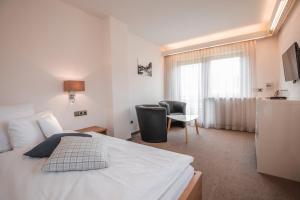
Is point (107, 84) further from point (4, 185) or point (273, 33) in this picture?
point (273, 33)

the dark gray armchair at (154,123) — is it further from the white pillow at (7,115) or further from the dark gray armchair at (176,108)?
the white pillow at (7,115)

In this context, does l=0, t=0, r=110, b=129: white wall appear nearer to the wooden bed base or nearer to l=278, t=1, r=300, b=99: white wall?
the wooden bed base

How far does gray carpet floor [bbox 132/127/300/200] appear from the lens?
5.85ft

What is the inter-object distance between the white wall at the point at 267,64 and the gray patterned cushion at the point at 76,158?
4416 mm

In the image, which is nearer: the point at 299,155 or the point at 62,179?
the point at 62,179

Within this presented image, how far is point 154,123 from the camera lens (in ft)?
11.3

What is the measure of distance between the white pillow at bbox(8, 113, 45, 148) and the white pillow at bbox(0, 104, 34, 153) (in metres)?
0.08

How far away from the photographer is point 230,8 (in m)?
2.92

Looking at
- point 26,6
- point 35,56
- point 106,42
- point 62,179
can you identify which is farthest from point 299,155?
point 26,6

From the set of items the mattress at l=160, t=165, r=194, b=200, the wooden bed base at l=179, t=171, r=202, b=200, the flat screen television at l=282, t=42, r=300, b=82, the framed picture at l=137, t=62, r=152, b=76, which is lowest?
the wooden bed base at l=179, t=171, r=202, b=200

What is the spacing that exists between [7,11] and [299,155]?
169 inches

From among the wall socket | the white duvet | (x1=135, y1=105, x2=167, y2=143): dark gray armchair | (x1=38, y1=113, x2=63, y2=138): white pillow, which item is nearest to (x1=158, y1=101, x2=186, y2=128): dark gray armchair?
(x1=135, y1=105, x2=167, y2=143): dark gray armchair

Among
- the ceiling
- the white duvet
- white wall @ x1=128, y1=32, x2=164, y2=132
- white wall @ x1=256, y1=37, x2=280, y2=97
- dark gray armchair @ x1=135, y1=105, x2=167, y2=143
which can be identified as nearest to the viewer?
the white duvet

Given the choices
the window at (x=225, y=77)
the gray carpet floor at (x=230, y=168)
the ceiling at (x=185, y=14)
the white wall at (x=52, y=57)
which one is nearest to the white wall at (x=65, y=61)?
the white wall at (x=52, y=57)
